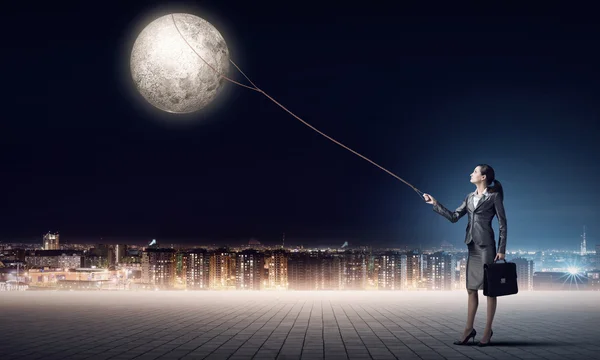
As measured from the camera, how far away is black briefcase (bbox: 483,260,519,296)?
7.93 metres

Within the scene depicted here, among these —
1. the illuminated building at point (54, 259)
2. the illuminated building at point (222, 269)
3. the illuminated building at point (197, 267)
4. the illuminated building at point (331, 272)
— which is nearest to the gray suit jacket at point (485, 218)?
the illuminated building at point (222, 269)

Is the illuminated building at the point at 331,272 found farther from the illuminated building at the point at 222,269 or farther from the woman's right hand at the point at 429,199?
the woman's right hand at the point at 429,199

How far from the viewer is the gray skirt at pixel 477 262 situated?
8.16 metres

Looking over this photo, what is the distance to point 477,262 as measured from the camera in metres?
8.23

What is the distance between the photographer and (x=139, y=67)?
12125mm

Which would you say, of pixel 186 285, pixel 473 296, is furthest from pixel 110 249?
pixel 473 296

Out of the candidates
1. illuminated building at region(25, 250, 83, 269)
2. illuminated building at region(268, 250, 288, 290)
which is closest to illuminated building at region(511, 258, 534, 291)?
illuminated building at region(268, 250, 288, 290)

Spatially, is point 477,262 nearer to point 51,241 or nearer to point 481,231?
point 481,231

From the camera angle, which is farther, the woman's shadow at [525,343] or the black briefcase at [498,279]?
the woman's shadow at [525,343]

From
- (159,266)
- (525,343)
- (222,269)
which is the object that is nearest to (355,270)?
(222,269)

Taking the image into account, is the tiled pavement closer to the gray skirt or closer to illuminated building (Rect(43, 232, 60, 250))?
the gray skirt

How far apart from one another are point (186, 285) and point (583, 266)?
42599 mm

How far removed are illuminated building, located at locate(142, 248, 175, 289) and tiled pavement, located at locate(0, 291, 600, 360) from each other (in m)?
58.2

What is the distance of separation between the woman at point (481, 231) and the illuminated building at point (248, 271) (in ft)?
198
